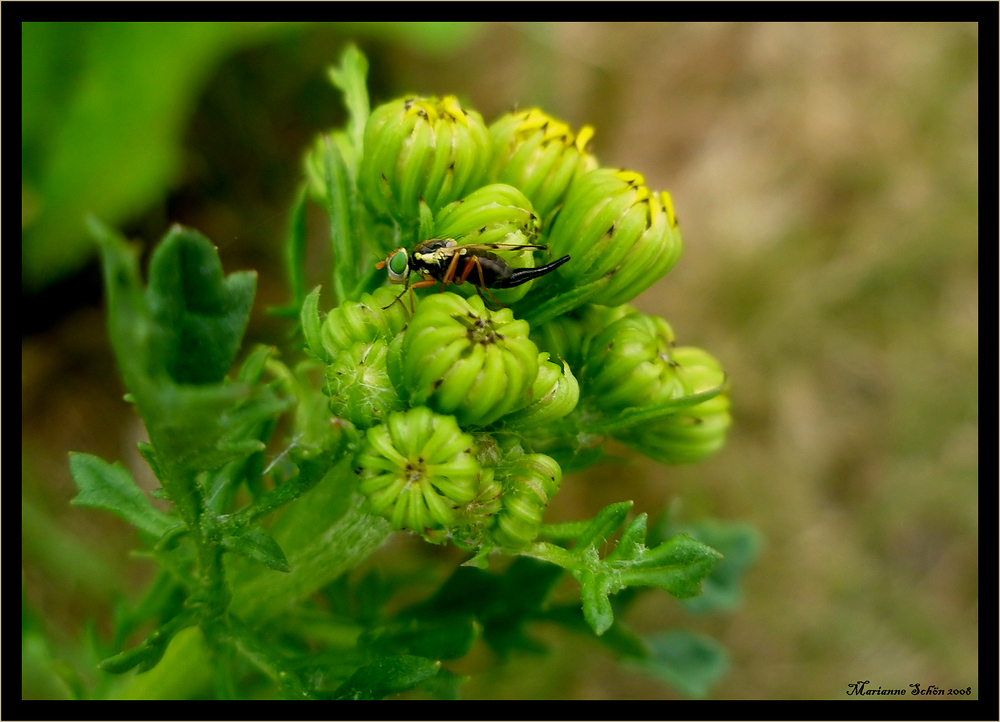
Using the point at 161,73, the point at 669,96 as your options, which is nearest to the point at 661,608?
the point at 669,96

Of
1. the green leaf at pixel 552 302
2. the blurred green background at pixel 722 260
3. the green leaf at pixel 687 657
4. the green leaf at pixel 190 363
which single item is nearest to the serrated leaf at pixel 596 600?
the green leaf at pixel 552 302

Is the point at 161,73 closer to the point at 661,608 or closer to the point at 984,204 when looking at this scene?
the point at 661,608

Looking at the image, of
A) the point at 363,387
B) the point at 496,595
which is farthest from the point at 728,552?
the point at 363,387

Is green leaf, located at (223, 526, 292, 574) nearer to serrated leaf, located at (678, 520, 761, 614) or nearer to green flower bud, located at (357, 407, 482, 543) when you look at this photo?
green flower bud, located at (357, 407, 482, 543)

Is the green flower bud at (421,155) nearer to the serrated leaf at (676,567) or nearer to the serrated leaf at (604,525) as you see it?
the serrated leaf at (604,525)

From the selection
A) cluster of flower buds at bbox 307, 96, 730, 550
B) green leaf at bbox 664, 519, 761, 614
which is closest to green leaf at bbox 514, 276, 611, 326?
cluster of flower buds at bbox 307, 96, 730, 550
